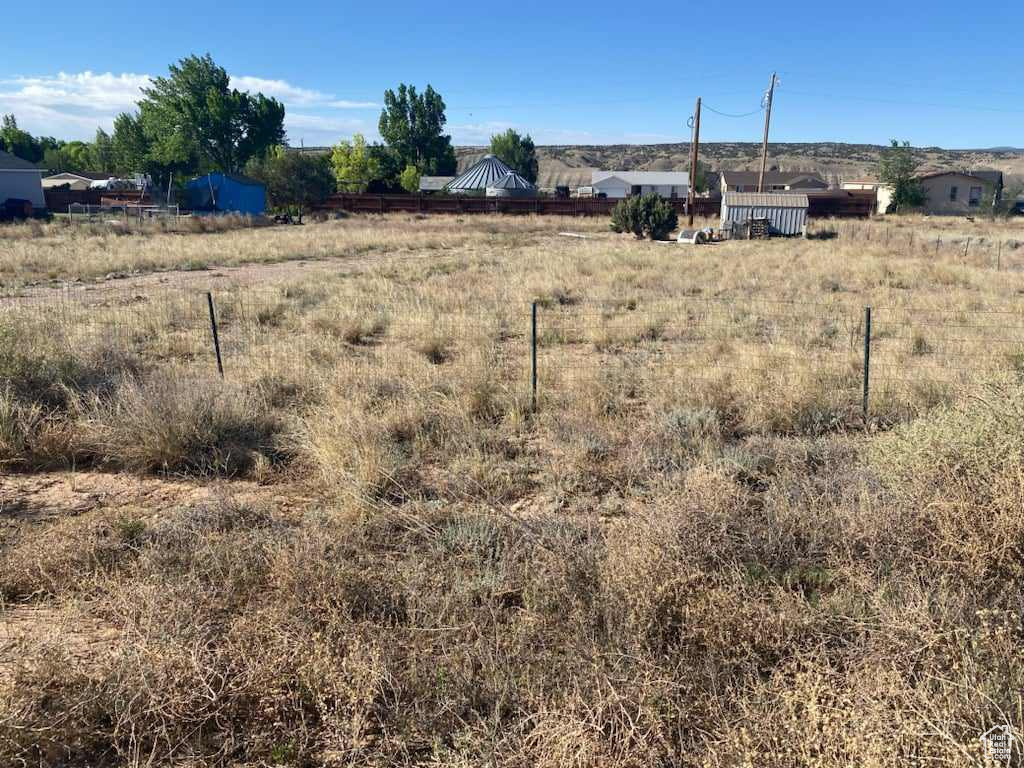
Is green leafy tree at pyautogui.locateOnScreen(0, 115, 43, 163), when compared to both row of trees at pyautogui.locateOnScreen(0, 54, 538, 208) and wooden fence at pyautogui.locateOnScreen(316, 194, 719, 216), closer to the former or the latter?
row of trees at pyautogui.locateOnScreen(0, 54, 538, 208)

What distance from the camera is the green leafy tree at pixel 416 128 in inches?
3314

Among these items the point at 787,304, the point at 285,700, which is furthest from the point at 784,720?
the point at 787,304

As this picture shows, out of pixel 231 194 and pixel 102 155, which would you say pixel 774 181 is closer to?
pixel 231 194

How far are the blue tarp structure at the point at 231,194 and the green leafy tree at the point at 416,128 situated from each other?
33.3 m

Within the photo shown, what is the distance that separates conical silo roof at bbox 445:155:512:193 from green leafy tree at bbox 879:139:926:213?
114 ft

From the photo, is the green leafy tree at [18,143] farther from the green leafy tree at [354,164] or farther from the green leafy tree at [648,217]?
the green leafy tree at [648,217]

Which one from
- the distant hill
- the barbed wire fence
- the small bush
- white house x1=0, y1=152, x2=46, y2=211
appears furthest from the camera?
the distant hill

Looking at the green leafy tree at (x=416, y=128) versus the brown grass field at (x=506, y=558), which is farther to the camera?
the green leafy tree at (x=416, y=128)

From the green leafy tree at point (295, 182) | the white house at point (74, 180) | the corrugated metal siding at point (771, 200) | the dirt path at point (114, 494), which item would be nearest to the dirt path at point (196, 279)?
the dirt path at point (114, 494)

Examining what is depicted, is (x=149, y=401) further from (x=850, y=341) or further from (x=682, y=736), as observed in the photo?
(x=850, y=341)

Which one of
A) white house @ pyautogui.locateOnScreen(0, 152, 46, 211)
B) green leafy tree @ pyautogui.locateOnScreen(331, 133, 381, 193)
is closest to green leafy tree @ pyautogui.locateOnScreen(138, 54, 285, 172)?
green leafy tree @ pyautogui.locateOnScreen(331, 133, 381, 193)

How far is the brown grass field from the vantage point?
3.23m

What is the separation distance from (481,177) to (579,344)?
2439 inches

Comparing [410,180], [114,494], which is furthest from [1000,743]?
[410,180]
